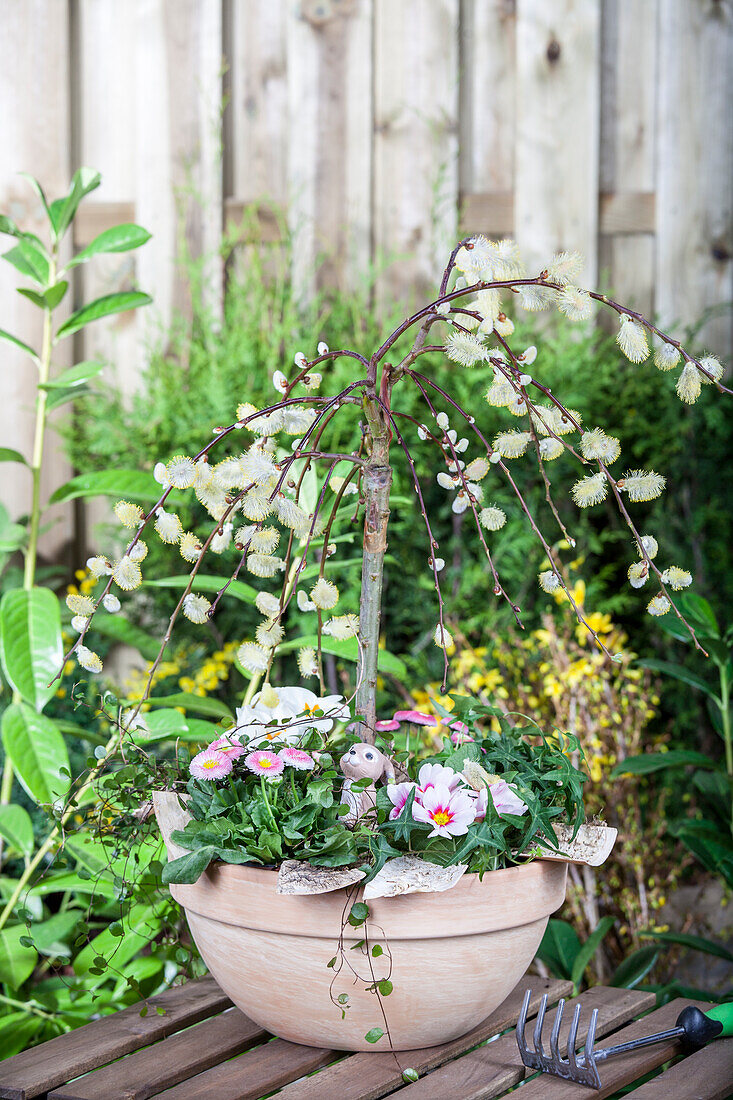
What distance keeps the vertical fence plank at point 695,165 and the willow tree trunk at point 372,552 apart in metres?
1.49

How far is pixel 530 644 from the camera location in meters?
1.84

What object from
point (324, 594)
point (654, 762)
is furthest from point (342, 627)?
point (654, 762)

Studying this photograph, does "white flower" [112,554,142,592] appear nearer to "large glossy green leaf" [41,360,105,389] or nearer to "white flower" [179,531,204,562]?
"white flower" [179,531,204,562]

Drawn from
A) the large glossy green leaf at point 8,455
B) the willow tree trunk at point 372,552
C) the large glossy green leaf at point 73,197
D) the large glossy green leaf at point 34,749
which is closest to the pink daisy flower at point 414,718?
the willow tree trunk at point 372,552

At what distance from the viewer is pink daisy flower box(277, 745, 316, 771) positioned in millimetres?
803

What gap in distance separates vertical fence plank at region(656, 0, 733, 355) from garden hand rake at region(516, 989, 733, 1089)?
1.61 m

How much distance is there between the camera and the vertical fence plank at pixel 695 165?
7.14 ft

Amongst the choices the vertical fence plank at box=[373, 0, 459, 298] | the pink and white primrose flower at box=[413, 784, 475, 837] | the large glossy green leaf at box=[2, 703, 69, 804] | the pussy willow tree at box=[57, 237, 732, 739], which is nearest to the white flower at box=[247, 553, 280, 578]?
the pussy willow tree at box=[57, 237, 732, 739]

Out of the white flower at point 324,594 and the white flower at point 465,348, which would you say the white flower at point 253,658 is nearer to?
the white flower at point 324,594

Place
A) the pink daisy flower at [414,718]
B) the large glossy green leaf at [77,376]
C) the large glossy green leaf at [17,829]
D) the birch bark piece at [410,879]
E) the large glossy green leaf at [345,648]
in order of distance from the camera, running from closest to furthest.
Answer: the birch bark piece at [410,879] < the pink daisy flower at [414,718] < the large glossy green leaf at [345,648] < the large glossy green leaf at [17,829] < the large glossy green leaf at [77,376]

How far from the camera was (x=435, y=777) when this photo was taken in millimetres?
791

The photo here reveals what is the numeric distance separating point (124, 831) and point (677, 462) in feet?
4.48

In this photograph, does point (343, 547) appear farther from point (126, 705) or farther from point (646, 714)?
point (126, 705)

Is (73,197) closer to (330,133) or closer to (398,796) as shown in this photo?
(330,133)
